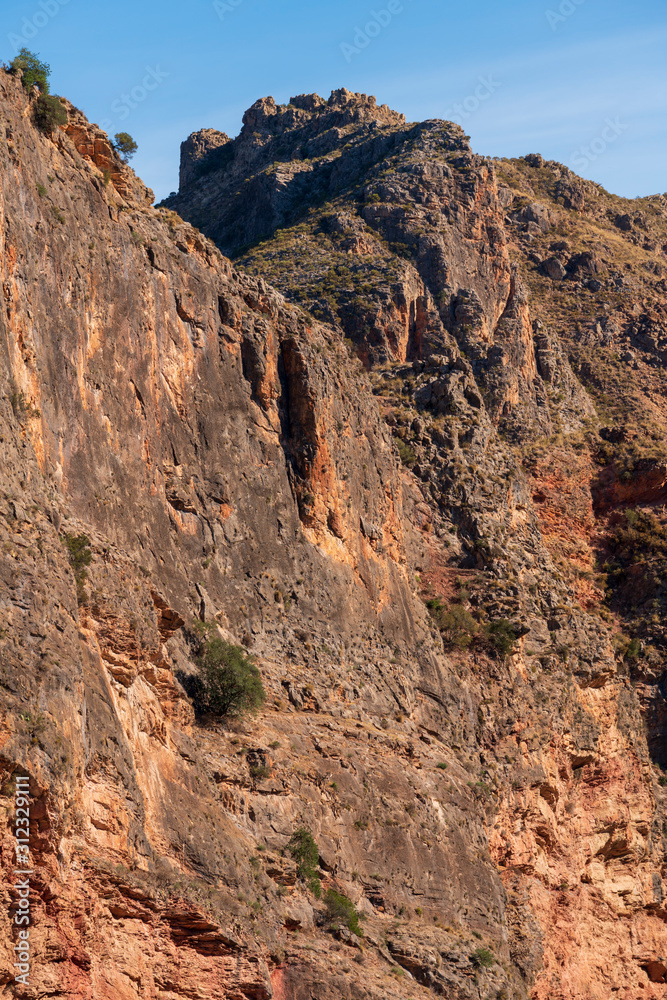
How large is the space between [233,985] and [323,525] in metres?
24.1

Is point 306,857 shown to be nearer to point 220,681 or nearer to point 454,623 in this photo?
point 220,681

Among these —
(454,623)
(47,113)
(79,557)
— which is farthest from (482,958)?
(47,113)

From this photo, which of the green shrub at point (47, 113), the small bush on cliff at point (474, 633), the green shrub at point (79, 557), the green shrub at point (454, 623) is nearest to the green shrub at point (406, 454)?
the green shrub at point (454, 623)

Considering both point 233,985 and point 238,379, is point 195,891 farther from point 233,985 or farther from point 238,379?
point 238,379

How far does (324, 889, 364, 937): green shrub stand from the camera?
3644cm

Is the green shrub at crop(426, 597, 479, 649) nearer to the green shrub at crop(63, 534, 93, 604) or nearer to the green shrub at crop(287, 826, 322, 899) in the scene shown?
the green shrub at crop(287, 826, 322, 899)

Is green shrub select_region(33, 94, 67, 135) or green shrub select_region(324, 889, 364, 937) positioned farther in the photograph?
green shrub select_region(33, 94, 67, 135)

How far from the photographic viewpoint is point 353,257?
275 ft

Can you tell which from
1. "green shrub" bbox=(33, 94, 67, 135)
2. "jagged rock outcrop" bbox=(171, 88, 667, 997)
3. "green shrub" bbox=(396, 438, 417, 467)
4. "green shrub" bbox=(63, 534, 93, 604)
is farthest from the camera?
"green shrub" bbox=(396, 438, 417, 467)

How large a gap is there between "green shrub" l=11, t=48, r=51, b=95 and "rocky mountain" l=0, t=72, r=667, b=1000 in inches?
25.4

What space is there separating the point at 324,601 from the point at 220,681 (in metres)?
10.7

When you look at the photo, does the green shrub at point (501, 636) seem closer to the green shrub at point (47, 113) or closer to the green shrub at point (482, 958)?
the green shrub at point (482, 958)

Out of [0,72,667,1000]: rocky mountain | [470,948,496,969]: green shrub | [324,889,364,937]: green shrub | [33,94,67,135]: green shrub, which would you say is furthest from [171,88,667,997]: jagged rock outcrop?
[33,94,67,135]: green shrub

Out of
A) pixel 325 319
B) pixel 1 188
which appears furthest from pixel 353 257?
pixel 1 188
